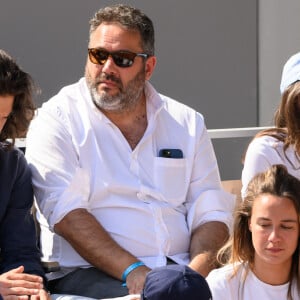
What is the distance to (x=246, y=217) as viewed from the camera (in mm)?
3559

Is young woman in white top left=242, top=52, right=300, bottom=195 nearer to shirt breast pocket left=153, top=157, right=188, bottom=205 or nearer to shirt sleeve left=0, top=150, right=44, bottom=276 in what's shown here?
shirt breast pocket left=153, top=157, right=188, bottom=205

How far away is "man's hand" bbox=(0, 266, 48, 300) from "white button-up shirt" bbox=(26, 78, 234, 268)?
0.35 metres

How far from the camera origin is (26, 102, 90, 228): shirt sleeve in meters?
3.82

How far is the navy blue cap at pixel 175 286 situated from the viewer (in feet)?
9.53

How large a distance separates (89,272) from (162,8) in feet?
11.5

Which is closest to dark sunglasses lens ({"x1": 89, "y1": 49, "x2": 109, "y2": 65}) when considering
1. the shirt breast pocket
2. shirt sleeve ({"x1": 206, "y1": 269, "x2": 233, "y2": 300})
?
the shirt breast pocket

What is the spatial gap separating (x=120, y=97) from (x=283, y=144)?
81cm

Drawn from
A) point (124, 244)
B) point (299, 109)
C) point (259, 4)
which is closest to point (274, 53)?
point (259, 4)

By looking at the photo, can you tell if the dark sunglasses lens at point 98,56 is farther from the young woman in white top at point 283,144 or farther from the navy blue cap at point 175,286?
the navy blue cap at point 175,286

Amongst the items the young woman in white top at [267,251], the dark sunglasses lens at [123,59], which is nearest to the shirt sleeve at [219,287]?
the young woman in white top at [267,251]

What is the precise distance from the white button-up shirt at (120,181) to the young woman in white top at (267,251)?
1.65ft

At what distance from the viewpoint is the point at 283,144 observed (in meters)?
4.23

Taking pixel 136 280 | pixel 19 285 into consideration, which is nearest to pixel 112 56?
pixel 136 280

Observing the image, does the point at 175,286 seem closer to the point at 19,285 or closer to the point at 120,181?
the point at 19,285
